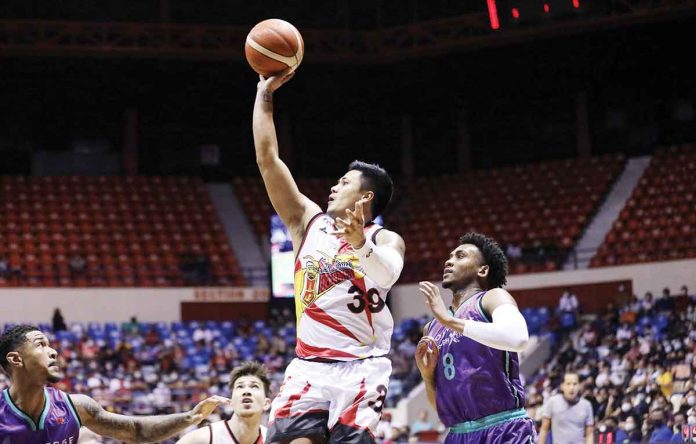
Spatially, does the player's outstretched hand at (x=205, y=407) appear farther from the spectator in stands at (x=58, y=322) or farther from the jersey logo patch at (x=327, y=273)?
the spectator in stands at (x=58, y=322)

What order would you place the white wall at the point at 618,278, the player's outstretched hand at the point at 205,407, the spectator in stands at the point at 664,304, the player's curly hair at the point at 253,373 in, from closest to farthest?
the player's outstretched hand at the point at 205,407 → the player's curly hair at the point at 253,373 → the spectator in stands at the point at 664,304 → the white wall at the point at 618,278

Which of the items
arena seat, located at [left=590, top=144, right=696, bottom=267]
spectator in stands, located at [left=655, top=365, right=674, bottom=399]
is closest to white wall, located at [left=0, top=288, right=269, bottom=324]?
arena seat, located at [left=590, top=144, right=696, bottom=267]

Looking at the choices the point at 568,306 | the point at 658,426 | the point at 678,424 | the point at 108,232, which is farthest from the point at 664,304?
the point at 108,232

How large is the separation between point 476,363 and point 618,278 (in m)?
16.9

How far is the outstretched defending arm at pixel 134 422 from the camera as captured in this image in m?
6.17

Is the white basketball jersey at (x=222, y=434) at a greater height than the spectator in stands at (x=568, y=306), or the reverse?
the spectator in stands at (x=568, y=306)

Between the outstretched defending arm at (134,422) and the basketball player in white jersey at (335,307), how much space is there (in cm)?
75

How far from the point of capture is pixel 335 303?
5605 mm

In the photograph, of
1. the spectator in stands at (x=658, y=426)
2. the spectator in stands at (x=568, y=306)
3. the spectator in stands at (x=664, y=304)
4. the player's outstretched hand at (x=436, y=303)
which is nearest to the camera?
the player's outstretched hand at (x=436, y=303)

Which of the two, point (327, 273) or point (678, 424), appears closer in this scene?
point (327, 273)

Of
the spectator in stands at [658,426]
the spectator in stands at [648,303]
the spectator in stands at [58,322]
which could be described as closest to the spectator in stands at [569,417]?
the spectator in stands at [658,426]

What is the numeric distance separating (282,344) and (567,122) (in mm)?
9648

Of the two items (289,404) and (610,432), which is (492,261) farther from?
(610,432)

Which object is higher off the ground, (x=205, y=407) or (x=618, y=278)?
(x=618, y=278)
